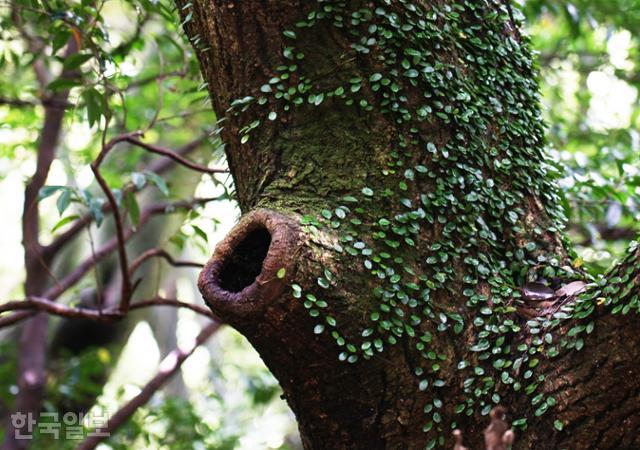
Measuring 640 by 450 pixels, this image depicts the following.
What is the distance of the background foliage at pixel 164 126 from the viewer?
2795 mm

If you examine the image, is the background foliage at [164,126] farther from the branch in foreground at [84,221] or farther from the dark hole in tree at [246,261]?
the dark hole in tree at [246,261]

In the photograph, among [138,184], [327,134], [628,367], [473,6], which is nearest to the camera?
[628,367]

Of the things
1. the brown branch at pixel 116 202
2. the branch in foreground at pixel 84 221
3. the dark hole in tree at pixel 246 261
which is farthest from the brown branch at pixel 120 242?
the dark hole in tree at pixel 246 261

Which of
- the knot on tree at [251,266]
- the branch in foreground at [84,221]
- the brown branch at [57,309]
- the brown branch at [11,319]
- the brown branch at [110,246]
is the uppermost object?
the branch in foreground at [84,221]

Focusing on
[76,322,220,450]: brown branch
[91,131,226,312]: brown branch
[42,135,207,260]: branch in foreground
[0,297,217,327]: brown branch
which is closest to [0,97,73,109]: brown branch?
[42,135,207,260]: branch in foreground

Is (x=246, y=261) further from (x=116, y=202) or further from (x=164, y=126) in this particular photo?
(x=164, y=126)

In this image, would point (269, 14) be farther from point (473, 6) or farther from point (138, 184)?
point (138, 184)

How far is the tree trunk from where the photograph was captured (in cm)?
169

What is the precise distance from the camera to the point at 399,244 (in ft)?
6.03

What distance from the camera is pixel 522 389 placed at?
1766 mm

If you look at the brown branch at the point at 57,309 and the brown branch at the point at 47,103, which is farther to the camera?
the brown branch at the point at 47,103

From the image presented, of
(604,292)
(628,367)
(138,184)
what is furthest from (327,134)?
(138,184)

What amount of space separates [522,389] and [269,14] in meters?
1.12

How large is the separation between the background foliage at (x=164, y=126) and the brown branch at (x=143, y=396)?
0.50m
